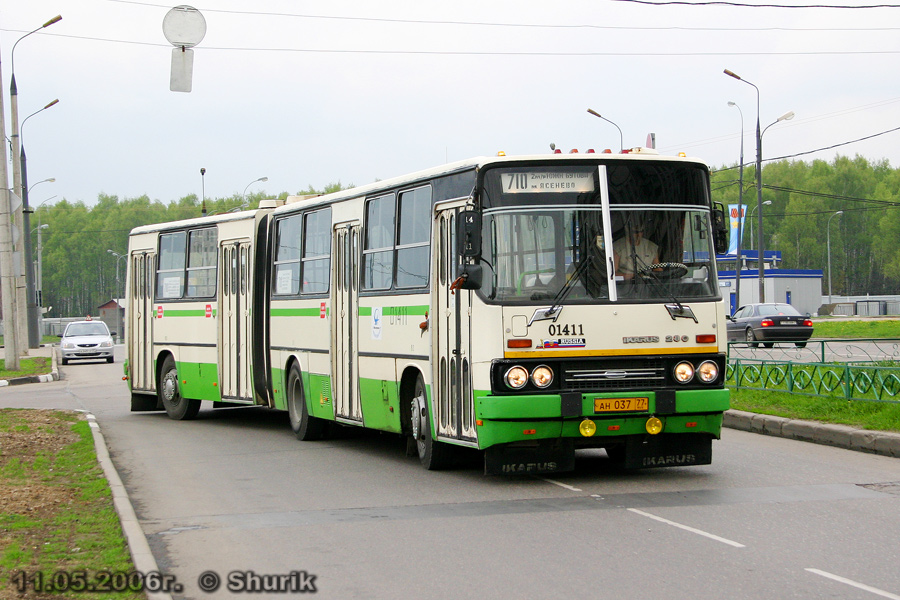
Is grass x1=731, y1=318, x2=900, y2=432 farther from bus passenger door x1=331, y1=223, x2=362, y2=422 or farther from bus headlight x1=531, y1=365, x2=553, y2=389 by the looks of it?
bus passenger door x1=331, y1=223, x2=362, y2=422

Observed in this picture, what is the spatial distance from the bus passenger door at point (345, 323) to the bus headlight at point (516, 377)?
3.84 meters

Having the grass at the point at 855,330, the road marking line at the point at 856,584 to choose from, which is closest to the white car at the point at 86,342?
the grass at the point at 855,330

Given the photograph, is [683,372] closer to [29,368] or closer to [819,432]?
[819,432]

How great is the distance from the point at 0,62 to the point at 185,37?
Answer: 21.5 meters

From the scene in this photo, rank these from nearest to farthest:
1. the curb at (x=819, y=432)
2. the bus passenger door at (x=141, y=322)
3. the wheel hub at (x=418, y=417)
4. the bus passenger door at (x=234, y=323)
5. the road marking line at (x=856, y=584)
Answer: the road marking line at (x=856, y=584)
the wheel hub at (x=418, y=417)
the curb at (x=819, y=432)
the bus passenger door at (x=234, y=323)
the bus passenger door at (x=141, y=322)

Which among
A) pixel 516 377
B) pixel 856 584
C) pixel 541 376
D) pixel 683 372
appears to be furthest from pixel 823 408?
pixel 856 584

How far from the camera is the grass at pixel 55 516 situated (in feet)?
23.3

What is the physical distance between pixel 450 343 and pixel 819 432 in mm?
5407

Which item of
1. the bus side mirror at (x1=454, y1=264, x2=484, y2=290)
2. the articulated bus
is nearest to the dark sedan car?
the articulated bus

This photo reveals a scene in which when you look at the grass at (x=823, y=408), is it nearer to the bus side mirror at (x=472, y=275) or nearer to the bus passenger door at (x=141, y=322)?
the bus side mirror at (x=472, y=275)

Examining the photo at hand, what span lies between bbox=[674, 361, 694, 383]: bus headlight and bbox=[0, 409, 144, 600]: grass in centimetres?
509

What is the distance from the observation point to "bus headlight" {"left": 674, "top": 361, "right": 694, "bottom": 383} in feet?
34.8

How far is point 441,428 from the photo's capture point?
11.3 m

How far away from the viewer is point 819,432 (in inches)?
548
